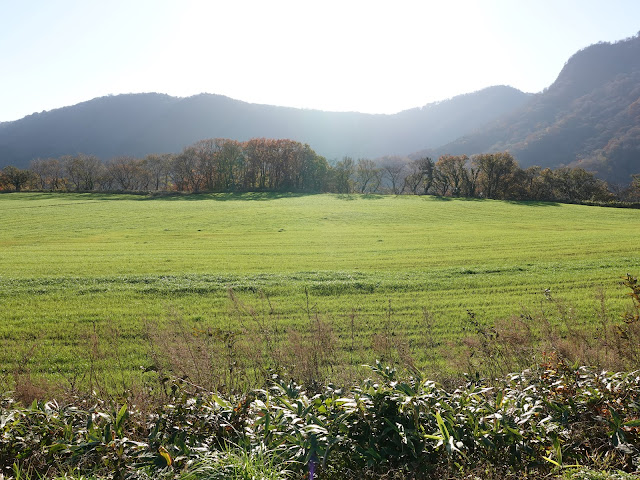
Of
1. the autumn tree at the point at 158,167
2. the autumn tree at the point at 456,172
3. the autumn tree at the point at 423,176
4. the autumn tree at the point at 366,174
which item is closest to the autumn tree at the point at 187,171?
the autumn tree at the point at 158,167

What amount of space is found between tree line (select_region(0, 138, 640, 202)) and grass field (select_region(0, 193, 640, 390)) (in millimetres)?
37052

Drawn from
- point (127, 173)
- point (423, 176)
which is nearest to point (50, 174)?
point (127, 173)

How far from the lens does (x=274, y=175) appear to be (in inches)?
3590

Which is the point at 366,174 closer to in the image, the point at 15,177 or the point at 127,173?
the point at 127,173

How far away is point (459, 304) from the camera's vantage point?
13.8 metres

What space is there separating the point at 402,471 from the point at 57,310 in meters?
13.6

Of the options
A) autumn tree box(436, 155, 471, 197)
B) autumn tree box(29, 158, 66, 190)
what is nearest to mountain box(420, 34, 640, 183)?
autumn tree box(436, 155, 471, 197)

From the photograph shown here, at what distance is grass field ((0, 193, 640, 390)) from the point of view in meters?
A: 10.7

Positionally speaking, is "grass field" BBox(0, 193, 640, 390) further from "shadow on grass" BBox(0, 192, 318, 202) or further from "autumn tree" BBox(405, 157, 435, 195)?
"autumn tree" BBox(405, 157, 435, 195)

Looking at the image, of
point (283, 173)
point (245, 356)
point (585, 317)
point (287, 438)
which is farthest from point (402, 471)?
point (283, 173)

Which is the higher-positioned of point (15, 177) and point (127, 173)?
point (127, 173)

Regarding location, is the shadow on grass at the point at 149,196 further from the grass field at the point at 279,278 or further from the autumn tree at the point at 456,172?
the autumn tree at the point at 456,172

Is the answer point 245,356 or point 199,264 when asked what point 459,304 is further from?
point 199,264

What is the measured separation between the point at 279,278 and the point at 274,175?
2955 inches
